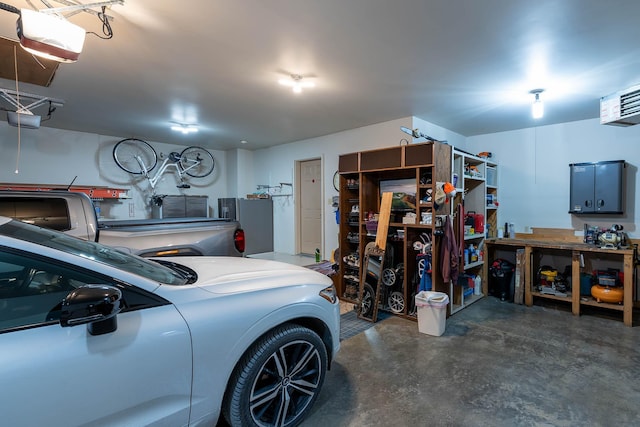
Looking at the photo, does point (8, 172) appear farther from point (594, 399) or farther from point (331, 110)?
point (594, 399)

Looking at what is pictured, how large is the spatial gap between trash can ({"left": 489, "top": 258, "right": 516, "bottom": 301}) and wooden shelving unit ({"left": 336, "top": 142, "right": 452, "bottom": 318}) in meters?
1.45

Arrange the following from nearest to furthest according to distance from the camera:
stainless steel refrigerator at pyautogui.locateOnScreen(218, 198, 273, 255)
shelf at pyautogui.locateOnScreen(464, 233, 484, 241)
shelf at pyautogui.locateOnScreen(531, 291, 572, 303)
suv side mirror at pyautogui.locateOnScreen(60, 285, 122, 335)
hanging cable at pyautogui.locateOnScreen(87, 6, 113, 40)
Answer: suv side mirror at pyautogui.locateOnScreen(60, 285, 122, 335) < hanging cable at pyautogui.locateOnScreen(87, 6, 113, 40) < shelf at pyautogui.locateOnScreen(531, 291, 572, 303) < shelf at pyautogui.locateOnScreen(464, 233, 484, 241) < stainless steel refrigerator at pyautogui.locateOnScreen(218, 198, 273, 255)

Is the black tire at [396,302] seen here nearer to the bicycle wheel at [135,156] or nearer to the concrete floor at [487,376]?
the concrete floor at [487,376]

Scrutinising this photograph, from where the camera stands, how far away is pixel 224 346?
4.56 ft

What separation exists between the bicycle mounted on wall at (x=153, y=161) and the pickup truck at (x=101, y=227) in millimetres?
3744

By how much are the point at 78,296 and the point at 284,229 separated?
6210mm

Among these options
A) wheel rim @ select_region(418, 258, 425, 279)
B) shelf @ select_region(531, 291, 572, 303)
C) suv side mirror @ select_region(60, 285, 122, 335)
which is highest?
suv side mirror @ select_region(60, 285, 122, 335)

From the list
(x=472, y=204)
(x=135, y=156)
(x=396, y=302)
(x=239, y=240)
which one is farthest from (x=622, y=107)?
(x=135, y=156)

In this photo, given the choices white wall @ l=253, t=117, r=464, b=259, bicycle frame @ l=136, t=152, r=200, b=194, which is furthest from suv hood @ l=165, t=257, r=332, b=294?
bicycle frame @ l=136, t=152, r=200, b=194

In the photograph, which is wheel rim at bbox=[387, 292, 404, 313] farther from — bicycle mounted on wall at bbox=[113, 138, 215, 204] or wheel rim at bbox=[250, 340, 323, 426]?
bicycle mounted on wall at bbox=[113, 138, 215, 204]

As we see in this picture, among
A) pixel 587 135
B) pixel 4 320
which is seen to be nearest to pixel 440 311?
pixel 4 320

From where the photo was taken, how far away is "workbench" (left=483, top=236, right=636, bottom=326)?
3.58 m

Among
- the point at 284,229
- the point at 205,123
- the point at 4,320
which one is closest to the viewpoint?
the point at 4,320

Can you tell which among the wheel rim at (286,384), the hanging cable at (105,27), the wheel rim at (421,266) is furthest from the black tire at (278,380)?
the hanging cable at (105,27)
